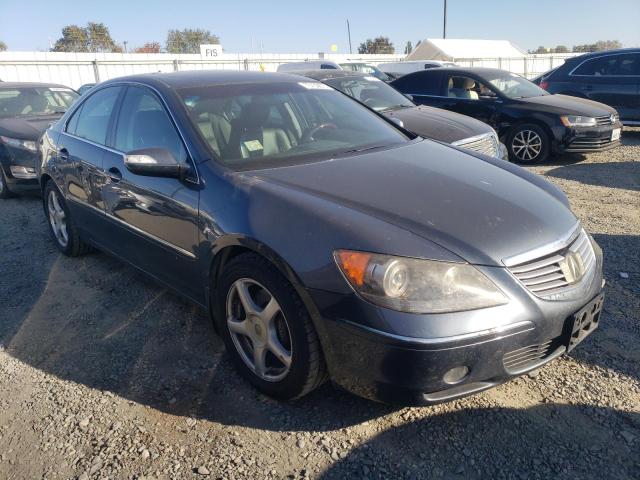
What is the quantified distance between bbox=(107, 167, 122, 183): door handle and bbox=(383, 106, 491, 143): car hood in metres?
3.14

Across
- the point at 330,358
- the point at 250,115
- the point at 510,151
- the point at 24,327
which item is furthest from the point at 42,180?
the point at 510,151

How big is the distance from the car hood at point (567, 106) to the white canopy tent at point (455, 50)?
82.5 ft

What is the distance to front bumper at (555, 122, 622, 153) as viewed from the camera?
7781 millimetres

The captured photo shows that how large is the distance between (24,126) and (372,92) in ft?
15.4

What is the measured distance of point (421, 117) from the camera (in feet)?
21.3

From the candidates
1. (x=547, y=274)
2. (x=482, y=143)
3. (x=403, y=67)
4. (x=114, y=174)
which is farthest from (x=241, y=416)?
(x=403, y=67)

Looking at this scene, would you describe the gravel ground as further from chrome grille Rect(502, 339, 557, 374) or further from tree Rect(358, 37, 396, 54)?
tree Rect(358, 37, 396, 54)

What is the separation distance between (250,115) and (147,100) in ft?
2.40

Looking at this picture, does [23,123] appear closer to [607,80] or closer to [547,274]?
[547,274]

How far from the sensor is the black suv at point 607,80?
970 cm

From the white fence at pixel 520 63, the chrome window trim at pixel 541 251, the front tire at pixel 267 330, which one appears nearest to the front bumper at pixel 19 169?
the front tire at pixel 267 330

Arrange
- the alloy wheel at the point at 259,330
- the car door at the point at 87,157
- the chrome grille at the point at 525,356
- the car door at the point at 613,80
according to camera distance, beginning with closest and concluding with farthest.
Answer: the chrome grille at the point at 525,356 → the alloy wheel at the point at 259,330 → the car door at the point at 87,157 → the car door at the point at 613,80

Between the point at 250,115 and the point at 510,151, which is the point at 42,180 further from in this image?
the point at 510,151

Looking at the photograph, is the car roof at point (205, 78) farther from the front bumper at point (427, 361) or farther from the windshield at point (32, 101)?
the windshield at point (32, 101)
